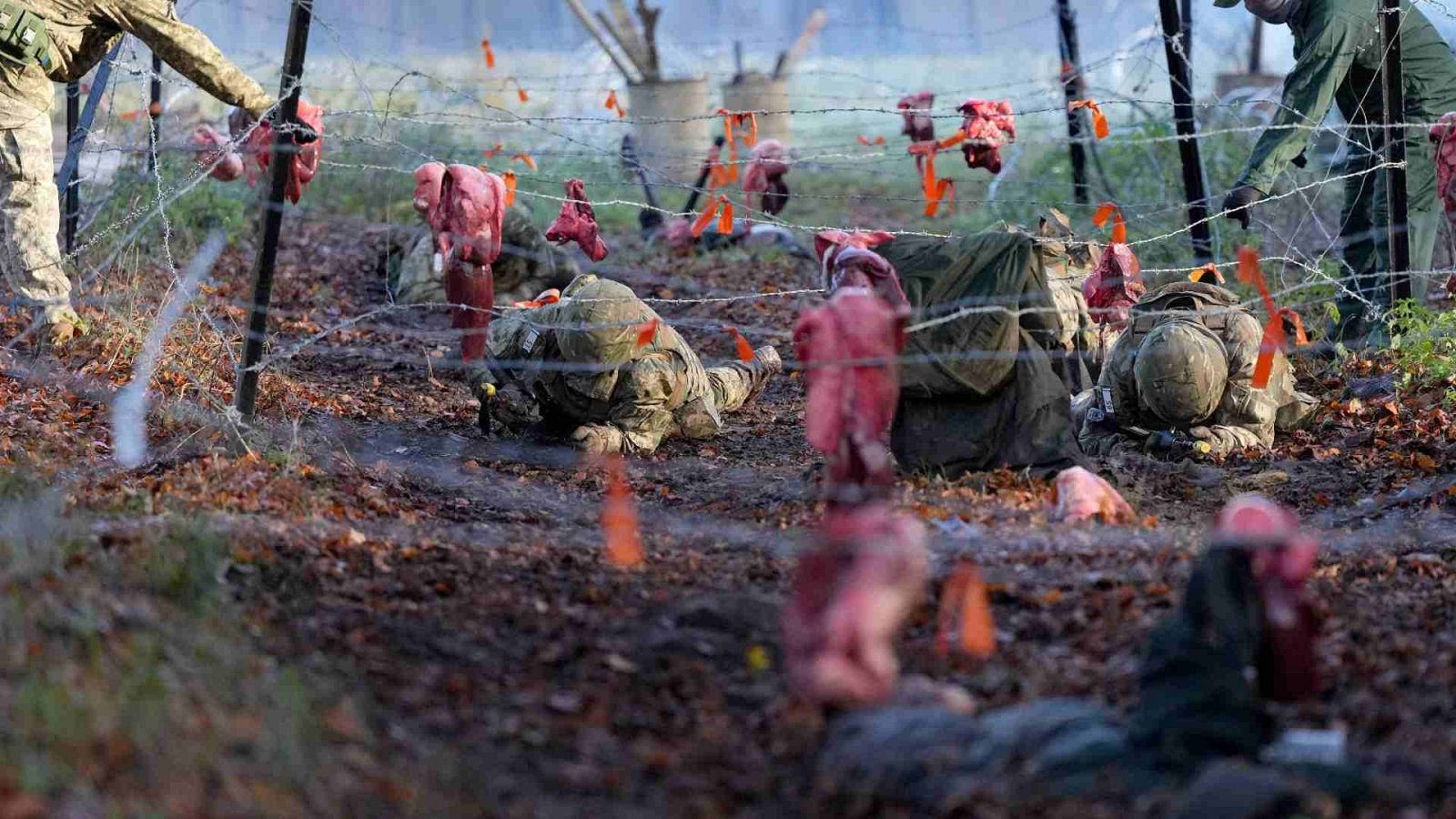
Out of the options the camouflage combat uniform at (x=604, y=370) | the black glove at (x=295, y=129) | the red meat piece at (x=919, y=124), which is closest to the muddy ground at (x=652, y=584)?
the camouflage combat uniform at (x=604, y=370)

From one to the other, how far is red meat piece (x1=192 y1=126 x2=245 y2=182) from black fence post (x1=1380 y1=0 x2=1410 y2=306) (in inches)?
204

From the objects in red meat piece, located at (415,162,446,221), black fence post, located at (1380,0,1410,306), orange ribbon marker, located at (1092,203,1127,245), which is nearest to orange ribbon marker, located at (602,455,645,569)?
red meat piece, located at (415,162,446,221)

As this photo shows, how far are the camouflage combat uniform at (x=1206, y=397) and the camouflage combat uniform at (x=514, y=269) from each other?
4092mm

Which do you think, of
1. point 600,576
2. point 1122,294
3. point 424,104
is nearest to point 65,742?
point 600,576

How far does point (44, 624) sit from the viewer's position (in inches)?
156

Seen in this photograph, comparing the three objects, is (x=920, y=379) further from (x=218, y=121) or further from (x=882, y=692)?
(x=218, y=121)

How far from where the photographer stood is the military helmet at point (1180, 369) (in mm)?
7000

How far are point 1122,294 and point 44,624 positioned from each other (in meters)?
5.09

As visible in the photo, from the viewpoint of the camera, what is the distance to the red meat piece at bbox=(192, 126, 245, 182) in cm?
689

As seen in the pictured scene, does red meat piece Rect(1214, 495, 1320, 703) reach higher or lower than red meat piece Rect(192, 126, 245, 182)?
lower

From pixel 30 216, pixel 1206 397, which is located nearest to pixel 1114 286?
pixel 1206 397

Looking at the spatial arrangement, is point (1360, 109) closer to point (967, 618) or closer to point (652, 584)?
point (652, 584)

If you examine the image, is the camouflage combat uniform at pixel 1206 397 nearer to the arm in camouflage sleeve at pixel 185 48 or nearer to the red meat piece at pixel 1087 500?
the red meat piece at pixel 1087 500

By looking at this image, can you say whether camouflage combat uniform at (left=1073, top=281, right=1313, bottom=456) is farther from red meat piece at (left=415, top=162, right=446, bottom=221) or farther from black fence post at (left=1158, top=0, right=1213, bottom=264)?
red meat piece at (left=415, top=162, right=446, bottom=221)
